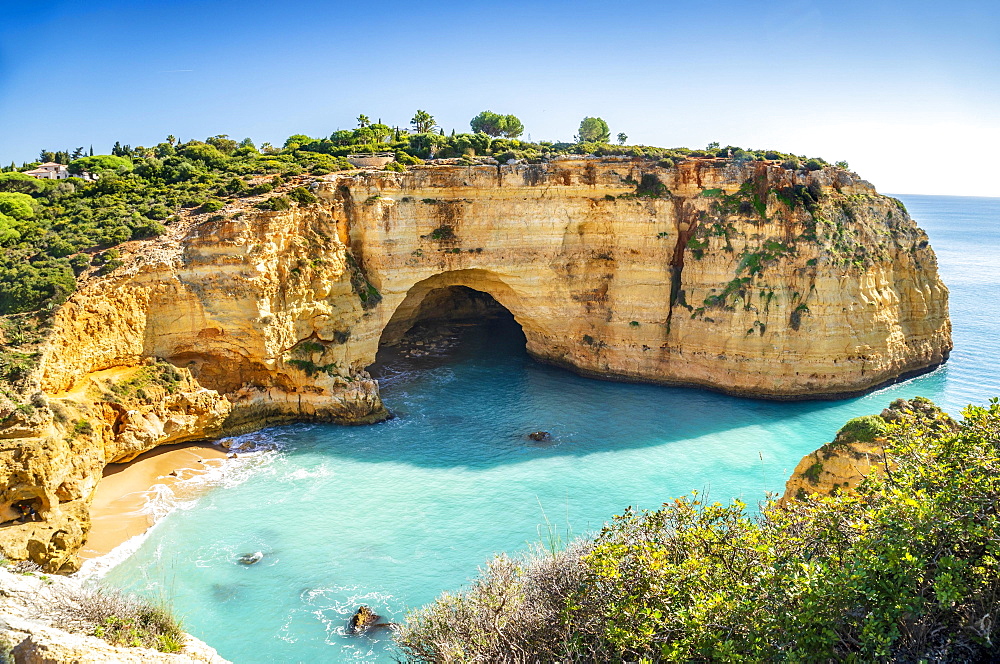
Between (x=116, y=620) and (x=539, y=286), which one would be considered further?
(x=539, y=286)

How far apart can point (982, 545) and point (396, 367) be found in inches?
1117

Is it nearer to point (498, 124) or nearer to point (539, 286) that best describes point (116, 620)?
point (539, 286)

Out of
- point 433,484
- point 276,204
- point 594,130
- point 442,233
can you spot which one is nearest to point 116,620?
point 433,484

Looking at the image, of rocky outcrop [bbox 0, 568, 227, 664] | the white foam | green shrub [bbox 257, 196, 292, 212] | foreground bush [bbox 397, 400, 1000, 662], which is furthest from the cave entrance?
foreground bush [bbox 397, 400, 1000, 662]

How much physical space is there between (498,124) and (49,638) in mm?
51930

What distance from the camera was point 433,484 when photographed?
67.9ft

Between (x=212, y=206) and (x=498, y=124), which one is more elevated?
(x=498, y=124)

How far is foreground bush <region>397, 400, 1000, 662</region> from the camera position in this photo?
6484 mm

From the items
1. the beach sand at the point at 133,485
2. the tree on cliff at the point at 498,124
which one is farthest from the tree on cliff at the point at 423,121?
the beach sand at the point at 133,485

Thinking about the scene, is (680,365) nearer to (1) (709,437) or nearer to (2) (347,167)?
(1) (709,437)

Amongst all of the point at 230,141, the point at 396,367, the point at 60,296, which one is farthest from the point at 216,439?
the point at 230,141

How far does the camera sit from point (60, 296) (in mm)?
19625

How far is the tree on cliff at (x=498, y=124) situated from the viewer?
54.7 meters

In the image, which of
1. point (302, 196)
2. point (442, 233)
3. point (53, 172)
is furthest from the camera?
point (53, 172)
